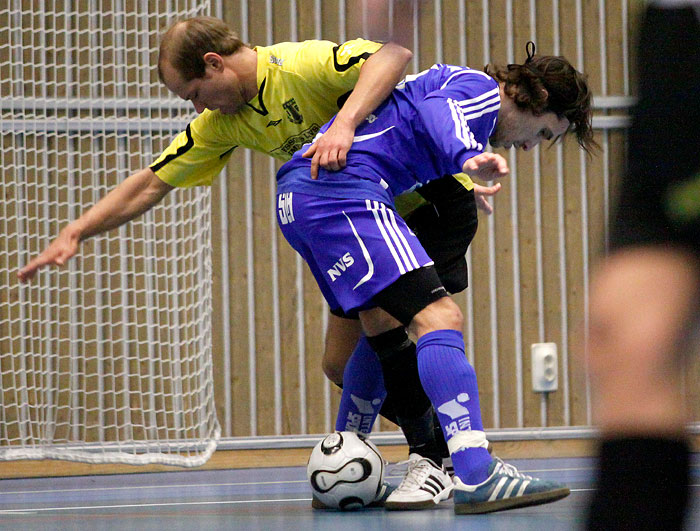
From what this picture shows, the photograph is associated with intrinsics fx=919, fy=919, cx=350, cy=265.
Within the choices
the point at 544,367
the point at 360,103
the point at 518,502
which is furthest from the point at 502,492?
the point at 544,367

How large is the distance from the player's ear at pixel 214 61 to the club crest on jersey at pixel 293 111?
0.70 ft

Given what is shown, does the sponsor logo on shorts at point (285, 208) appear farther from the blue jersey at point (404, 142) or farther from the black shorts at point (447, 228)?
the black shorts at point (447, 228)

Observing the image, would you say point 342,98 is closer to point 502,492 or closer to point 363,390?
point 363,390

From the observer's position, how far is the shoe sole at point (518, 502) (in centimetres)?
A: 207

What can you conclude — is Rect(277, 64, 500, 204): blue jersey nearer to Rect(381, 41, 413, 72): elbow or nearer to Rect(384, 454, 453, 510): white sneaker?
Rect(381, 41, 413, 72): elbow

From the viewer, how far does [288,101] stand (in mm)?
2705

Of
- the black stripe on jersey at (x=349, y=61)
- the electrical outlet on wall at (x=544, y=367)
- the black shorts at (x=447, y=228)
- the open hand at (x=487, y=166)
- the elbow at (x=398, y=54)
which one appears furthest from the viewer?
the electrical outlet on wall at (x=544, y=367)

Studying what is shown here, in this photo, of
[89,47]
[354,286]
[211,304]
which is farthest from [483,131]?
[89,47]

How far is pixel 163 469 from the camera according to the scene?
4324mm

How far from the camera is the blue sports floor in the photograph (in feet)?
6.96

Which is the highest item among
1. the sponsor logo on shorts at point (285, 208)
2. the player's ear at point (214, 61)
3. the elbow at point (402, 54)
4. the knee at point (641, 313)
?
the player's ear at point (214, 61)

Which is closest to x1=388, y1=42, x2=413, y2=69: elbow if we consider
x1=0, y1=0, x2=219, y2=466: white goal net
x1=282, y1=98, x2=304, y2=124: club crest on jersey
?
x1=282, y1=98, x2=304, y2=124: club crest on jersey

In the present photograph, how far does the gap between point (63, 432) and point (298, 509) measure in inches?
93.8

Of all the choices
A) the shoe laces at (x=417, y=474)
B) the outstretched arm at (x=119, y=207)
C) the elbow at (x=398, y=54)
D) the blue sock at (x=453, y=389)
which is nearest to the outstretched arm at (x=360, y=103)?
the elbow at (x=398, y=54)
